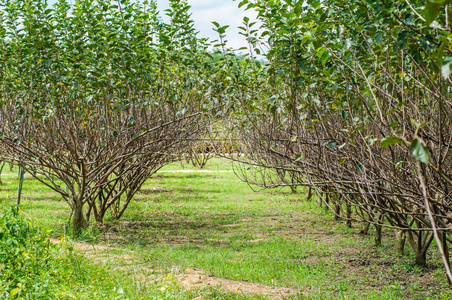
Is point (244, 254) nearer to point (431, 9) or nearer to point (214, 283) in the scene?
point (214, 283)

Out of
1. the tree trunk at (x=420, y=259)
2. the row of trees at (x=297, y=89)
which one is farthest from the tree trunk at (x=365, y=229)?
the tree trunk at (x=420, y=259)

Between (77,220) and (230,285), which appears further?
(77,220)

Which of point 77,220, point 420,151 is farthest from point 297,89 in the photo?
point 77,220

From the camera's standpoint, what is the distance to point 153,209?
11234 millimetres

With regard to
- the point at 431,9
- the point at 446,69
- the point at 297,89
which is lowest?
the point at 446,69

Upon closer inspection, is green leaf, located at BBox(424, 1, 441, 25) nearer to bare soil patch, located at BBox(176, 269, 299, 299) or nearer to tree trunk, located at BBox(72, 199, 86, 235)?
bare soil patch, located at BBox(176, 269, 299, 299)

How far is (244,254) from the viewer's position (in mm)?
6773

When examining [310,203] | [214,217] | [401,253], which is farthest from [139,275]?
[310,203]

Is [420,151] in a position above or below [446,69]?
below

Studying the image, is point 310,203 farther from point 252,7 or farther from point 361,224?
point 252,7

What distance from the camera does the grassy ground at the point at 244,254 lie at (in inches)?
192

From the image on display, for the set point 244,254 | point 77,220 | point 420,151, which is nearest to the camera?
point 420,151

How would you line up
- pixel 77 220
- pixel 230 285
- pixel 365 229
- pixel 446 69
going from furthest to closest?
pixel 365 229
pixel 77 220
pixel 230 285
pixel 446 69

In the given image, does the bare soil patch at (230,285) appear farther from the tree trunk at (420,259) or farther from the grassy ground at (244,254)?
the tree trunk at (420,259)
